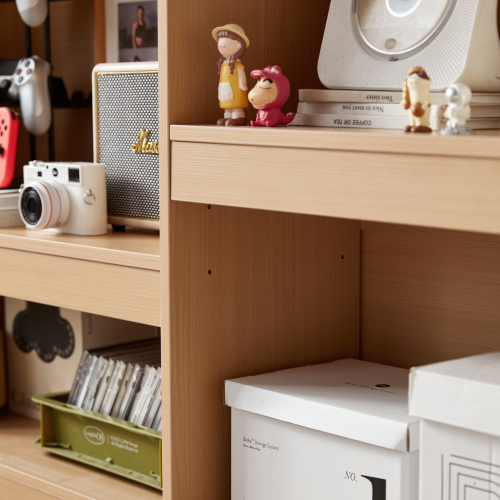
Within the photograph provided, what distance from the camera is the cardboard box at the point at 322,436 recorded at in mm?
812

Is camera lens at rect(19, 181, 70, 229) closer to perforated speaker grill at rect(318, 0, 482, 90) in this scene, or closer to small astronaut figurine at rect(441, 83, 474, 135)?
perforated speaker grill at rect(318, 0, 482, 90)

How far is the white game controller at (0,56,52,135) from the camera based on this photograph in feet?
4.47

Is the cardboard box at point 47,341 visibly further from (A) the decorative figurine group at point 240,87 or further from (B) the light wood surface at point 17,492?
(A) the decorative figurine group at point 240,87

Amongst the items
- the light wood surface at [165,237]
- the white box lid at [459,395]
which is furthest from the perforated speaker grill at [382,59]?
the white box lid at [459,395]

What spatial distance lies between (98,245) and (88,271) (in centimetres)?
4

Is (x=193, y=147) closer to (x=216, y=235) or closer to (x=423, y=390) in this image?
(x=216, y=235)

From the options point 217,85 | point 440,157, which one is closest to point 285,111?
point 217,85

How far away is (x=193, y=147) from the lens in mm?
858

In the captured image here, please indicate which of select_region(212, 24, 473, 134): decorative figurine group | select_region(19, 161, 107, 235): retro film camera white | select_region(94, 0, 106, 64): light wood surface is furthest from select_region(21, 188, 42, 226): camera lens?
select_region(94, 0, 106, 64): light wood surface

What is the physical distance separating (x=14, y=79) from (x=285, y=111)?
602 millimetres

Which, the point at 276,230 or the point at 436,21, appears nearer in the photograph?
the point at 436,21

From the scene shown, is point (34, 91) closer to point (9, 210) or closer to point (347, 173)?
point (9, 210)

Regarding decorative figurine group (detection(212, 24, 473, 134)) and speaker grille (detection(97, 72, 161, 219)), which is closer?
decorative figurine group (detection(212, 24, 473, 134))

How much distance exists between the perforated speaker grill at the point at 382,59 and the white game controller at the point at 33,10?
2.20 ft
